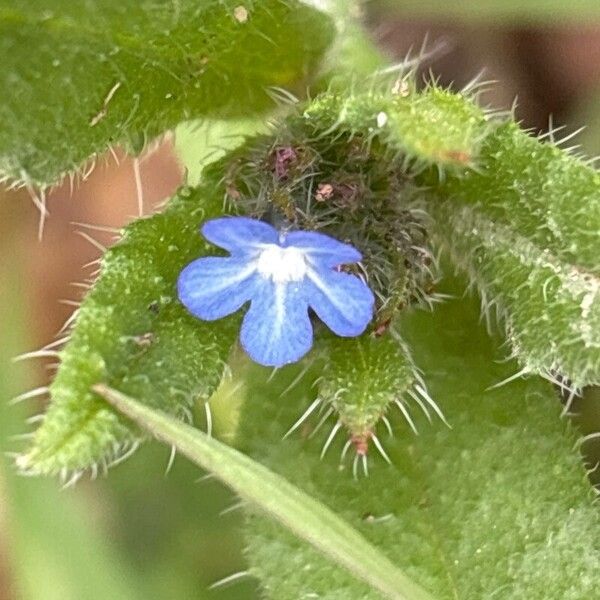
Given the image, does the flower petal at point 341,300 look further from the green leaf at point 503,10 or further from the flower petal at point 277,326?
the green leaf at point 503,10

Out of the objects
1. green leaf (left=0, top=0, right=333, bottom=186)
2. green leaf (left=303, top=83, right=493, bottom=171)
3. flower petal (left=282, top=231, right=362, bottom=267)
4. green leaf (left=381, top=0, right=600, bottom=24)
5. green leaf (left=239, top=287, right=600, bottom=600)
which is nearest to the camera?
green leaf (left=303, top=83, right=493, bottom=171)

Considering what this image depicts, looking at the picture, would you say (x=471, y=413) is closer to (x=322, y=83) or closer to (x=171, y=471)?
(x=322, y=83)

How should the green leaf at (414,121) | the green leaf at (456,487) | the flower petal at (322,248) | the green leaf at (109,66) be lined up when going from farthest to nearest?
the green leaf at (456,487), the green leaf at (109,66), the flower petal at (322,248), the green leaf at (414,121)

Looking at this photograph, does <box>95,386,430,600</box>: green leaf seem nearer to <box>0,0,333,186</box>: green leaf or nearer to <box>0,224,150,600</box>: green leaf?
<box>0,0,333,186</box>: green leaf

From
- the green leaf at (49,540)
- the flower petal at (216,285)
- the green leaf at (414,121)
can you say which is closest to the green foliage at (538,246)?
the green leaf at (414,121)

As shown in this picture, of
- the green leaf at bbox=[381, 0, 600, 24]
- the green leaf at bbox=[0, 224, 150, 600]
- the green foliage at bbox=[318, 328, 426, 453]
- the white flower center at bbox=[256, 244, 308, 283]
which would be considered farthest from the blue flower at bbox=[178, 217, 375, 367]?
the green leaf at bbox=[381, 0, 600, 24]
